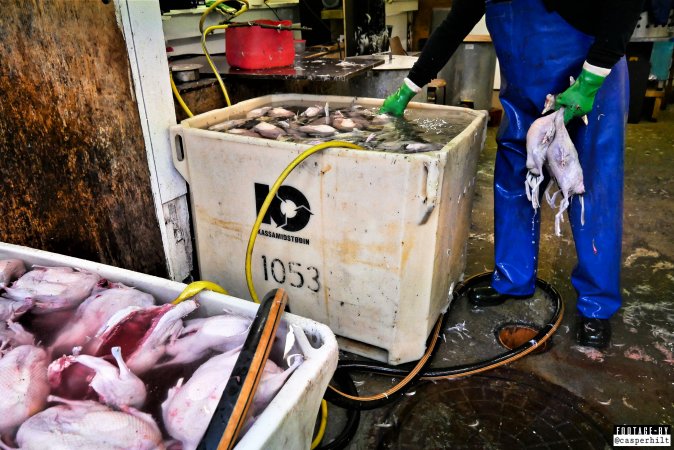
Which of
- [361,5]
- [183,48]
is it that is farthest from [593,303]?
[183,48]

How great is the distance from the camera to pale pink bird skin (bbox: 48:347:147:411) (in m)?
0.93

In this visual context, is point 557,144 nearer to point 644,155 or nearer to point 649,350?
point 649,350

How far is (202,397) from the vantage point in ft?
2.93

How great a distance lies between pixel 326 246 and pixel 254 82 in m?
1.27

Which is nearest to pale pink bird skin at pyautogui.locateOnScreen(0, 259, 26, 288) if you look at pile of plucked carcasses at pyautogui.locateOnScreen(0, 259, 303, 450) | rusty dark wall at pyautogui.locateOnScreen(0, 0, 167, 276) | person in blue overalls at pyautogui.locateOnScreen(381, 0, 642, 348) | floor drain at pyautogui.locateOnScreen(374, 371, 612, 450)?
pile of plucked carcasses at pyautogui.locateOnScreen(0, 259, 303, 450)

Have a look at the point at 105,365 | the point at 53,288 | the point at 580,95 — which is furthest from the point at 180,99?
the point at 580,95

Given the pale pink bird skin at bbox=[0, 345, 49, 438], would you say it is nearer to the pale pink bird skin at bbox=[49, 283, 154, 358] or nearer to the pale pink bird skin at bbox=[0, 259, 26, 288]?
the pale pink bird skin at bbox=[49, 283, 154, 358]

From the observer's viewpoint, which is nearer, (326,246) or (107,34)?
(107,34)

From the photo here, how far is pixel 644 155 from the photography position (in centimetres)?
431

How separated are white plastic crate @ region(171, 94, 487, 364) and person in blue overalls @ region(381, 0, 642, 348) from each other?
0.70 feet

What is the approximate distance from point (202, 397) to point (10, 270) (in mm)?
727

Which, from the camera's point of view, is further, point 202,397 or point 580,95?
point 580,95

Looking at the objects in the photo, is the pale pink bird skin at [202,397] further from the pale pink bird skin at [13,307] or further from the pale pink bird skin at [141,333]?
the pale pink bird skin at [13,307]

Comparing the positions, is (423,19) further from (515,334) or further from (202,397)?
(202,397)
